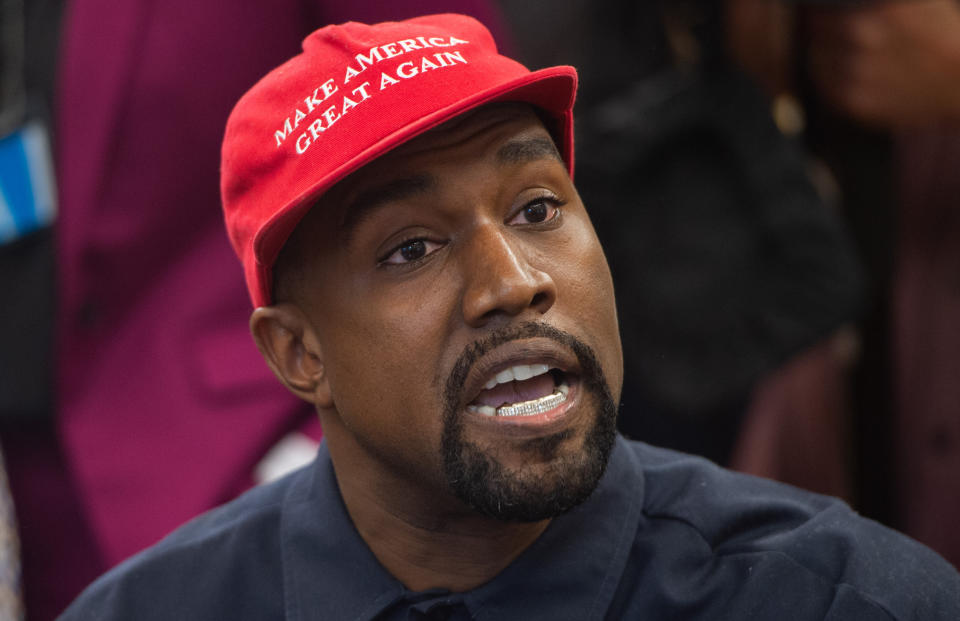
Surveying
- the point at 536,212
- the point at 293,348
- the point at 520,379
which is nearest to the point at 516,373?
the point at 520,379

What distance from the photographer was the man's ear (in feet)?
5.37

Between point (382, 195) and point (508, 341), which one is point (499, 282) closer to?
point (508, 341)

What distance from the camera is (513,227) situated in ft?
5.04

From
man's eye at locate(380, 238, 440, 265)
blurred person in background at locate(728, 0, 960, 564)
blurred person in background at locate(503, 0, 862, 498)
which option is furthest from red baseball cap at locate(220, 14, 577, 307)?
blurred person in background at locate(728, 0, 960, 564)

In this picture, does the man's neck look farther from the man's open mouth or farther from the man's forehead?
the man's forehead

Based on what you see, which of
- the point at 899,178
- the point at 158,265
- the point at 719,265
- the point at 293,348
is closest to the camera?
the point at 293,348

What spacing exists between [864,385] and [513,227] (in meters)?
1.50

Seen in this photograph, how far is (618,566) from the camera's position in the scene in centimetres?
156

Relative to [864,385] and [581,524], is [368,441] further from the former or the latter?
[864,385]

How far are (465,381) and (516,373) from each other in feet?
0.20

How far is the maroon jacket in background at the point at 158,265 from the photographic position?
2287 millimetres

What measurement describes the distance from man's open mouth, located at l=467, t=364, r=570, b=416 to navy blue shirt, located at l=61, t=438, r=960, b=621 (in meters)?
0.21

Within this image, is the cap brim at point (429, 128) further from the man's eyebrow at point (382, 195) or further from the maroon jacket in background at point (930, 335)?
the maroon jacket in background at point (930, 335)

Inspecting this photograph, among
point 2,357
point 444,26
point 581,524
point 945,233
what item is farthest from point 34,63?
point 945,233
